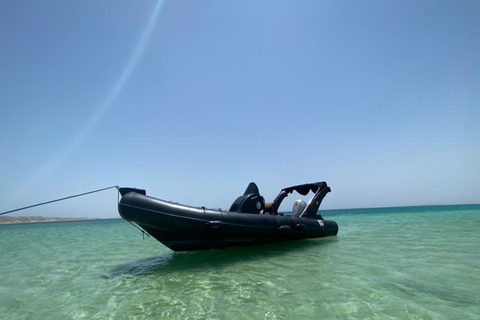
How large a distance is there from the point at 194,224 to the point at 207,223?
40 centimetres

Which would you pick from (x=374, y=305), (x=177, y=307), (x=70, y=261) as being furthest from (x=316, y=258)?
(x=70, y=261)

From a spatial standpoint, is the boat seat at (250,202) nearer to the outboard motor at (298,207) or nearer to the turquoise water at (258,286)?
the turquoise water at (258,286)

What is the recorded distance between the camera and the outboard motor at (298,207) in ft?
42.0

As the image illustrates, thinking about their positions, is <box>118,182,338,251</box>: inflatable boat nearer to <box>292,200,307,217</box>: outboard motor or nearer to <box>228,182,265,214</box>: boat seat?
<box>228,182,265,214</box>: boat seat

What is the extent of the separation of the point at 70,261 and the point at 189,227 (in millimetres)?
4627

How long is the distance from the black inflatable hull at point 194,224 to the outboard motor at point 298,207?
294 centimetres

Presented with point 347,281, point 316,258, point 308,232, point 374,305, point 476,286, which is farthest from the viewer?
point 308,232

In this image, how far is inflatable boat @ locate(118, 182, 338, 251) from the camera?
7.80 m

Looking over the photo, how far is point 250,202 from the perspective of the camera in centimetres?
1005

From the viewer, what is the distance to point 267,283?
17.4 ft

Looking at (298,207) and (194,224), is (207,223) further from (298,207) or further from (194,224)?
(298,207)

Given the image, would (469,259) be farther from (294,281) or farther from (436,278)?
(294,281)

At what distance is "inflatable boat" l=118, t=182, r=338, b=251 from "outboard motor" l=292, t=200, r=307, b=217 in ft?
5.31

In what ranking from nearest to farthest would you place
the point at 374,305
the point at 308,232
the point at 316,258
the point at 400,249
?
the point at 374,305
the point at 316,258
the point at 400,249
the point at 308,232
